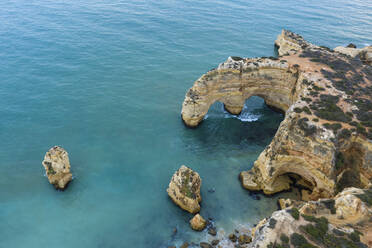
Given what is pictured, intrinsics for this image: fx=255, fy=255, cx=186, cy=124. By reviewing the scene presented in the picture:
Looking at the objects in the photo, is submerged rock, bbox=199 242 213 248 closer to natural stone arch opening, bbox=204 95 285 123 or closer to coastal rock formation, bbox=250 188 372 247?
coastal rock formation, bbox=250 188 372 247

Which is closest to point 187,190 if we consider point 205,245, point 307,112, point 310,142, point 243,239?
point 205,245

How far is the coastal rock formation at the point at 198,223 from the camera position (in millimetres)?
29766

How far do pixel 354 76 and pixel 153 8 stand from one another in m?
72.7

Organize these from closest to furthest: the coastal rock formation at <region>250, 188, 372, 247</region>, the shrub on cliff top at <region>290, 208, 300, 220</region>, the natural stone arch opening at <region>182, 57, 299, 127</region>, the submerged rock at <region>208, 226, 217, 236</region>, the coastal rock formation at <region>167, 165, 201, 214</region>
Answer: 1. the coastal rock formation at <region>250, 188, 372, 247</region>
2. the shrub on cliff top at <region>290, 208, 300, 220</region>
3. the submerged rock at <region>208, 226, 217, 236</region>
4. the coastal rock formation at <region>167, 165, 201, 214</region>
5. the natural stone arch opening at <region>182, 57, 299, 127</region>

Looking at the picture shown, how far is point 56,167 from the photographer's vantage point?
1304 inches

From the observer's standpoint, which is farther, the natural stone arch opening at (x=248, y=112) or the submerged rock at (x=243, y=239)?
the natural stone arch opening at (x=248, y=112)

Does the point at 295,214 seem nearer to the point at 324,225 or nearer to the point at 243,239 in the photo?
the point at 324,225

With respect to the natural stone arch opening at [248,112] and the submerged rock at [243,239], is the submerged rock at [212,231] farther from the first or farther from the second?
the natural stone arch opening at [248,112]

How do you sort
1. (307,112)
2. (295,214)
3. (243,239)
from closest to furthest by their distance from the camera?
(295,214)
(243,239)
(307,112)

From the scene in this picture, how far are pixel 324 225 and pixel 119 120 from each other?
35861 millimetres

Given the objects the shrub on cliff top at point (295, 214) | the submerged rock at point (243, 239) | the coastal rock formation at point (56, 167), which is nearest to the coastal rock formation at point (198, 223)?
the submerged rock at point (243, 239)

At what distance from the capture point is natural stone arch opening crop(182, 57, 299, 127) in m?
41.9

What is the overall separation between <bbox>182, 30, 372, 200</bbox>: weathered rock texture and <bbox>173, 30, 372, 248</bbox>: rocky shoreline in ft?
0.38

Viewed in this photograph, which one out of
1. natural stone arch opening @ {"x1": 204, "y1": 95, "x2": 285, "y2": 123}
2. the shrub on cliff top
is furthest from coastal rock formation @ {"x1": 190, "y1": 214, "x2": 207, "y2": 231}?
natural stone arch opening @ {"x1": 204, "y1": 95, "x2": 285, "y2": 123}
